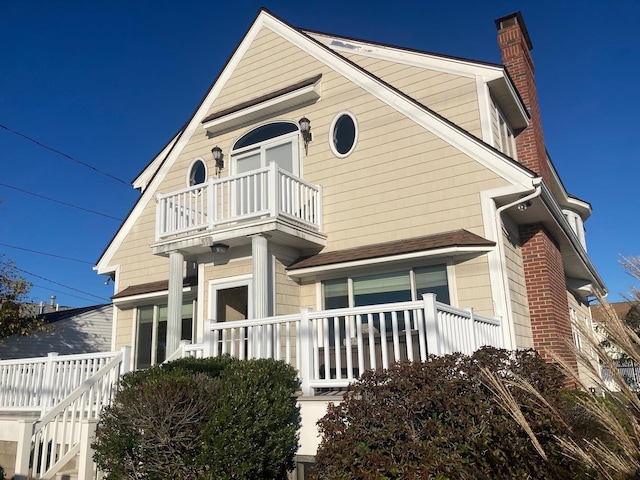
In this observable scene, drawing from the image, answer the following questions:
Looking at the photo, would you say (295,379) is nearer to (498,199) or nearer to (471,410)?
(471,410)

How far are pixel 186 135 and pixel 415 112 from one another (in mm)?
6317

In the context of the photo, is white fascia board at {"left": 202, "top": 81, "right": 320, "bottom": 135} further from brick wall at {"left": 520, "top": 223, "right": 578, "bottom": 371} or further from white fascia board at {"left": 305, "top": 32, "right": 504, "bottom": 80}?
brick wall at {"left": 520, "top": 223, "right": 578, "bottom": 371}

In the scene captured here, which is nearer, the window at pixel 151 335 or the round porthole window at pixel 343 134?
the round porthole window at pixel 343 134

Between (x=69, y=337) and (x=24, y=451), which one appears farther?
(x=69, y=337)

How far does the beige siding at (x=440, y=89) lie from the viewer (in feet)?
32.5

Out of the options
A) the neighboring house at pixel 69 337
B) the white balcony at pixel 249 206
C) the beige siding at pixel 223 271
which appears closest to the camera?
the white balcony at pixel 249 206

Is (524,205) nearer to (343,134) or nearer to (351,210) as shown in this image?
(351,210)

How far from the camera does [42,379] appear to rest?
8.85 metres

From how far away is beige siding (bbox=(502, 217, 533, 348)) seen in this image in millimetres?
8805

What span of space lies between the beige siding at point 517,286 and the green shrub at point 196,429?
4.94m

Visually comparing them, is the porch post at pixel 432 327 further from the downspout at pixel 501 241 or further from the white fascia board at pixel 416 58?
the white fascia board at pixel 416 58

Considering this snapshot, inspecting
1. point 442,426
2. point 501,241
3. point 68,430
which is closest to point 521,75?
point 501,241

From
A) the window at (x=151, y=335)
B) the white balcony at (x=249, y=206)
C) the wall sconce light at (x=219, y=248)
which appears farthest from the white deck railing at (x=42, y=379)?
the window at (x=151, y=335)

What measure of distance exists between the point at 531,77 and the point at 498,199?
5766 millimetres
